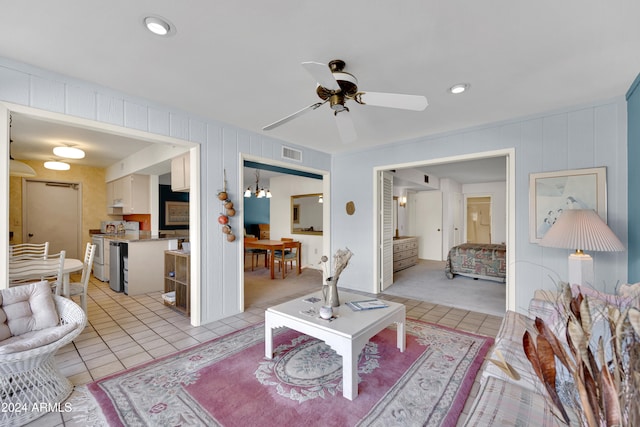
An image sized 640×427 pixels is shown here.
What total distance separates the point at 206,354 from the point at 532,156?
390 centimetres

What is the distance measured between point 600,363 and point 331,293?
6.50 feet

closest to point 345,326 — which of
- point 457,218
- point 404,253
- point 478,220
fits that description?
point 404,253

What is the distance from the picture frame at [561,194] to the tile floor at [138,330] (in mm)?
1253

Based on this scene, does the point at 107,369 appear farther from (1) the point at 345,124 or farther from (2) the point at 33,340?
(1) the point at 345,124

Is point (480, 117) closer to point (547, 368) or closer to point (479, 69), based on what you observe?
point (479, 69)

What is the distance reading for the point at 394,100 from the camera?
6.43 ft

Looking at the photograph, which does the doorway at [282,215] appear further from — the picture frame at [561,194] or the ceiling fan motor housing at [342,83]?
the picture frame at [561,194]

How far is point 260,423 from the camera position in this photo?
1692 mm

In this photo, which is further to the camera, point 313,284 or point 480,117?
point 313,284

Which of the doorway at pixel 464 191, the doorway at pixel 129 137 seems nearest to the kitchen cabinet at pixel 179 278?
the doorway at pixel 129 137

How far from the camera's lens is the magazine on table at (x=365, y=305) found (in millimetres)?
2459

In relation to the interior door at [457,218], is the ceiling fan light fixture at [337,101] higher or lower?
higher

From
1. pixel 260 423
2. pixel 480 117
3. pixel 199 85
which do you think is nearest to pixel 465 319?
pixel 480 117

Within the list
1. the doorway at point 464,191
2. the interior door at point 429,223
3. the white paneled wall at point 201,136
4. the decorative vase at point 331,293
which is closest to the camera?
the white paneled wall at point 201,136
